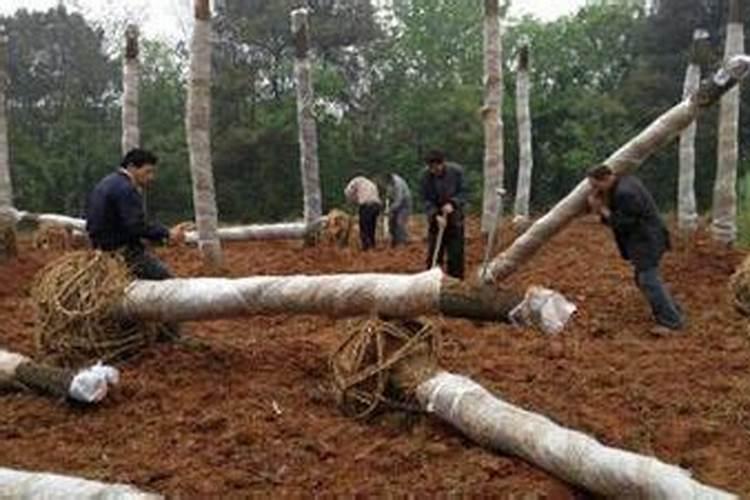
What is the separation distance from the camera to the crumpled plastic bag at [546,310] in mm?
5879

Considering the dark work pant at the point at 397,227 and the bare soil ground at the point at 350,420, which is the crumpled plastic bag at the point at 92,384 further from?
the dark work pant at the point at 397,227

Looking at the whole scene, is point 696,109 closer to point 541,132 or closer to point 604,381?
point 604,381

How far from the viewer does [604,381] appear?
24.9ft

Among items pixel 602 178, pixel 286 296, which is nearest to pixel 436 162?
pixel 602 178

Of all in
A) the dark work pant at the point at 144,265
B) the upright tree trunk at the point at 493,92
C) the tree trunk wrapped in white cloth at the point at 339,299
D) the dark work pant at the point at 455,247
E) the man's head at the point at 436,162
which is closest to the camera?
the tree trunk wrapped in white cloth at the point at 339,299

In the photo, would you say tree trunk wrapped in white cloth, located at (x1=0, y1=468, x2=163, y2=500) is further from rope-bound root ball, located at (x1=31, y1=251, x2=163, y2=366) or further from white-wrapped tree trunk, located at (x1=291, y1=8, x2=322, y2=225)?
white-wrapped tree trunk, located at (x1=291, y1=8, x2=322, y2=225)

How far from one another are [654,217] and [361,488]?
4692mm

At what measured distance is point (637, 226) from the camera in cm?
952

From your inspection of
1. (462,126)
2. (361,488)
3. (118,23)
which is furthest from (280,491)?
(118,23)

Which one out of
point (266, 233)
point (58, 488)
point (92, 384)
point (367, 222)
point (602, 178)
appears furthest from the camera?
point (266, 233)

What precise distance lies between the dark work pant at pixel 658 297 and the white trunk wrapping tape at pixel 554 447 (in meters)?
3.34

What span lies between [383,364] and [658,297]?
3562 mm

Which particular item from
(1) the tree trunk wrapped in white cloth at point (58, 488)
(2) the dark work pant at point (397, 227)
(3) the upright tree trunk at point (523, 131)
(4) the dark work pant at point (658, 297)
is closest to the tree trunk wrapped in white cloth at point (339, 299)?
(1) the tree trunk wrapped in white cloth at point (58, 488)

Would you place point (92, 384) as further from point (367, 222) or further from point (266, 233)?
point (266, 233)
